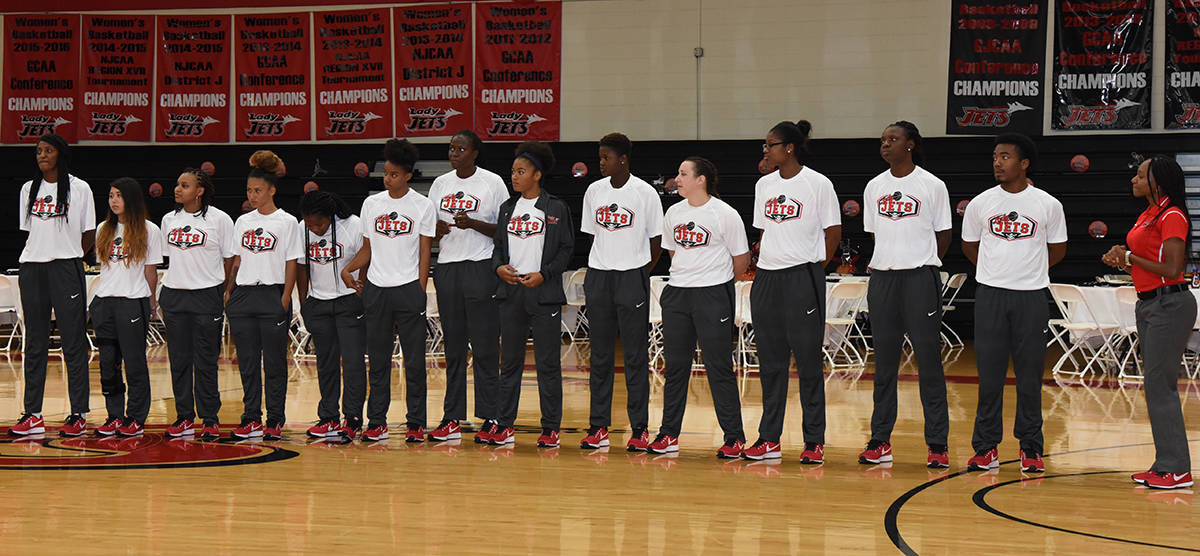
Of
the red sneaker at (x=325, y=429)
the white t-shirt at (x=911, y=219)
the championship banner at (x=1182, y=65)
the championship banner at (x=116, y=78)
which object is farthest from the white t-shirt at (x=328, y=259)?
the championship banner at (x=1182, y=65)

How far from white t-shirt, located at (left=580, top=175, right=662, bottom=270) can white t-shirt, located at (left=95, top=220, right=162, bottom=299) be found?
243 cm

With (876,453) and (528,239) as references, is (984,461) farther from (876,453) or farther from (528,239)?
(528,239)

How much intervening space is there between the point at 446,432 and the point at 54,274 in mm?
2308

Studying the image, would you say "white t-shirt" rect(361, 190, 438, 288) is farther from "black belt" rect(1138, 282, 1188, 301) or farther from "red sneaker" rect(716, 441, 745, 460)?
"black belt" rect(1138, 282, 1188, 301)

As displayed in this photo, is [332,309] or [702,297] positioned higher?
[702,297]

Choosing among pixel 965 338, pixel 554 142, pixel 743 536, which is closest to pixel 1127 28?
pixel 965 338

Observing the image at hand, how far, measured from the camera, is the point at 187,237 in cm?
608

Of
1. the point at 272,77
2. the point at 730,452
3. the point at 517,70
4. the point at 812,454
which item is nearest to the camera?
the point at 812,454

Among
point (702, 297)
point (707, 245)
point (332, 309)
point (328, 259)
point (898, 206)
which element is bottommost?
point (332, 309)

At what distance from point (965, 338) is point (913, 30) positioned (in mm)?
3824

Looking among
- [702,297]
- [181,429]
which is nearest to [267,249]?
[181,429]

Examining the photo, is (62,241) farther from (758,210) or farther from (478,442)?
(758,210)

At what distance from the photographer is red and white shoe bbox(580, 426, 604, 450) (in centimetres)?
583

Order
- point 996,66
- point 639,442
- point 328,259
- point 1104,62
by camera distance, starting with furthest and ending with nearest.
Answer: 1. point 996,66
2. point 1104,62
3. point 328,259
4. point 639,442
